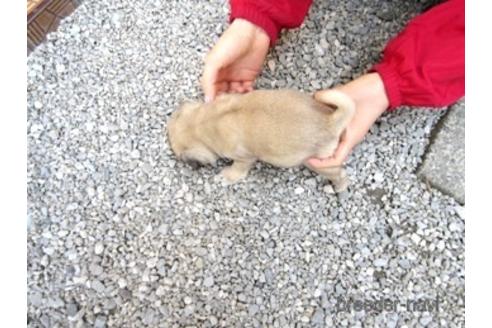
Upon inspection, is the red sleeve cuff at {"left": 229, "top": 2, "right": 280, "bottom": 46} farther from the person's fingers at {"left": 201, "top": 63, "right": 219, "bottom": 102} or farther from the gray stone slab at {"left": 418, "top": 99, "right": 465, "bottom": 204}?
the gray stone slab at {"left": 418, "top": 99, "right": 465, "bottom": 204}

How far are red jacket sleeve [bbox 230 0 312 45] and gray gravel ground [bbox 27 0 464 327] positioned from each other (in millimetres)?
165

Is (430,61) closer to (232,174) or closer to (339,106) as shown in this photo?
(339,106)

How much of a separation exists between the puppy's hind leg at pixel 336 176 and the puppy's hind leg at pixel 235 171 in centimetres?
20

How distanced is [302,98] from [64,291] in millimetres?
865

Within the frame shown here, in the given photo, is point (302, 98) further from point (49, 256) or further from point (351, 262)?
point (49, 256)

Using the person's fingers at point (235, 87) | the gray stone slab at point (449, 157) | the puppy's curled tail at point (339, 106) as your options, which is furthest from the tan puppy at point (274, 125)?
the gray stone slab at point (449, 157)

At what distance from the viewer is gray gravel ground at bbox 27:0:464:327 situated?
1.59 meters

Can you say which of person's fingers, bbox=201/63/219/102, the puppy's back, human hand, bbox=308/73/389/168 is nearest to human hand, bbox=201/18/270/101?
person's fingers, bbox=201/63/219/102

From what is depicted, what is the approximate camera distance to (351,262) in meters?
1.65

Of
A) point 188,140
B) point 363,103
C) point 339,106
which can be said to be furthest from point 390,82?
point 188,140

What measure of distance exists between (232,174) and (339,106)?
457mm

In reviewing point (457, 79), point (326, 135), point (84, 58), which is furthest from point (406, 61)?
point (84, 58)

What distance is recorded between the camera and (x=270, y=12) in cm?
171

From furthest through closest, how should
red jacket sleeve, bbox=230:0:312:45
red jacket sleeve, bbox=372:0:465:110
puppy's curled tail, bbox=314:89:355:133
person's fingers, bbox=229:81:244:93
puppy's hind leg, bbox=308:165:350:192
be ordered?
person's fingers, bbox=229:81:244:93, red jacket sleeve, bbox=230:0:312:45, puppy's hind leg, bbox=308:165:350:192, red jacket sleeve, bbox=372:0:465:110, puppy's curled tail, bbox=314:89:355:133
